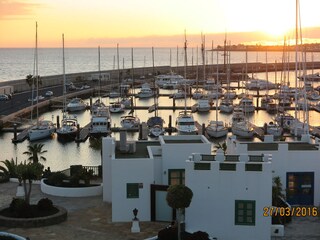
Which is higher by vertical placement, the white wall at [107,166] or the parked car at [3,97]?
the parked car at [3,97]

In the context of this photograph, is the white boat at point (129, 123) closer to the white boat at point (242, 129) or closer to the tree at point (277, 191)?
the white boat at point (242, 129)

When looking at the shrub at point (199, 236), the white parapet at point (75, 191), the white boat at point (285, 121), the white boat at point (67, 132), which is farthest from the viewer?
the white boat at point (285, 121)

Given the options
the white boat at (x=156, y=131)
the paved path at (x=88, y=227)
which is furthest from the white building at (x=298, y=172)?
the white boat at (x=156, y=131)

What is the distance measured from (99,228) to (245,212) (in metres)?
6.11

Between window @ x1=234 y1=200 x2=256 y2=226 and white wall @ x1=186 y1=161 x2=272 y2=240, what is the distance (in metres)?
0.13

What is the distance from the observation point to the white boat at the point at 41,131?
6158 centimetres

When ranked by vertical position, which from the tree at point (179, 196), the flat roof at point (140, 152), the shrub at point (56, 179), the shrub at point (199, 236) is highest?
the flat roof at point (140, 152)

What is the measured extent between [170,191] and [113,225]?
17.6 ft

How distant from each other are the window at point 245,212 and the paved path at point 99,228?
1.73 metres

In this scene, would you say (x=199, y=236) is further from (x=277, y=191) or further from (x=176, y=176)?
(x=176, y=176)

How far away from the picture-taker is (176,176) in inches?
1046

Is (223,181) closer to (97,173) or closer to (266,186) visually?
(266,186)

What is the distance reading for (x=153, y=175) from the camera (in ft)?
82.6

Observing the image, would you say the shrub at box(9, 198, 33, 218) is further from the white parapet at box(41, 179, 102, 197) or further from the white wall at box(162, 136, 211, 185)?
the white wall at box(162, 136, 211, 185)
